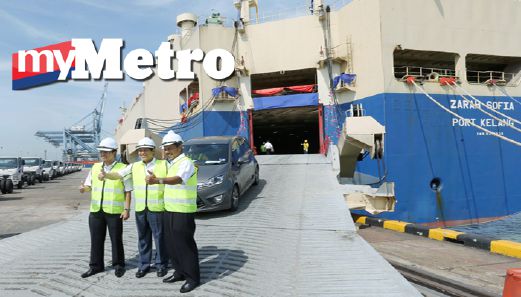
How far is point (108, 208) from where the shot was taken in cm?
527

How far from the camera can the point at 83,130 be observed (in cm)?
9362

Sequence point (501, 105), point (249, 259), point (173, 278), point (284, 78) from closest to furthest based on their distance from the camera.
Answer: point (173, 278), point (249, 259), point (501, 105), point (284, 78)

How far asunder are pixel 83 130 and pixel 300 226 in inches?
3747

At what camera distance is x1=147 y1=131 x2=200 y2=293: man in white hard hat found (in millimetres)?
4734

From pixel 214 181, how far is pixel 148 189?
12.8ft

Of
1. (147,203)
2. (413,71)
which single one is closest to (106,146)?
(147,203)

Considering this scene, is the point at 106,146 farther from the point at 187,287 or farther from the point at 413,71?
the point at 413,71

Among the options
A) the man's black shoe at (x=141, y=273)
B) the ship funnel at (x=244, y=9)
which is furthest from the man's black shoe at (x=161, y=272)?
the ship funnel at (x=244, y=9)

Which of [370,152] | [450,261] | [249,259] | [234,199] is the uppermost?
[370,152]

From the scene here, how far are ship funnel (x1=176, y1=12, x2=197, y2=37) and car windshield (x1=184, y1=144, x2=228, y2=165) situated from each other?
1902cm

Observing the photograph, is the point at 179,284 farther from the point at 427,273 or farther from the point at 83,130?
the point at 83,130

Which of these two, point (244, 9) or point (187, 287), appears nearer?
point (187, 287)

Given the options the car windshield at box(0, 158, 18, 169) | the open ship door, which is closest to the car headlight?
the open ship door

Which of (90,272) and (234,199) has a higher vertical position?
(234,199)
